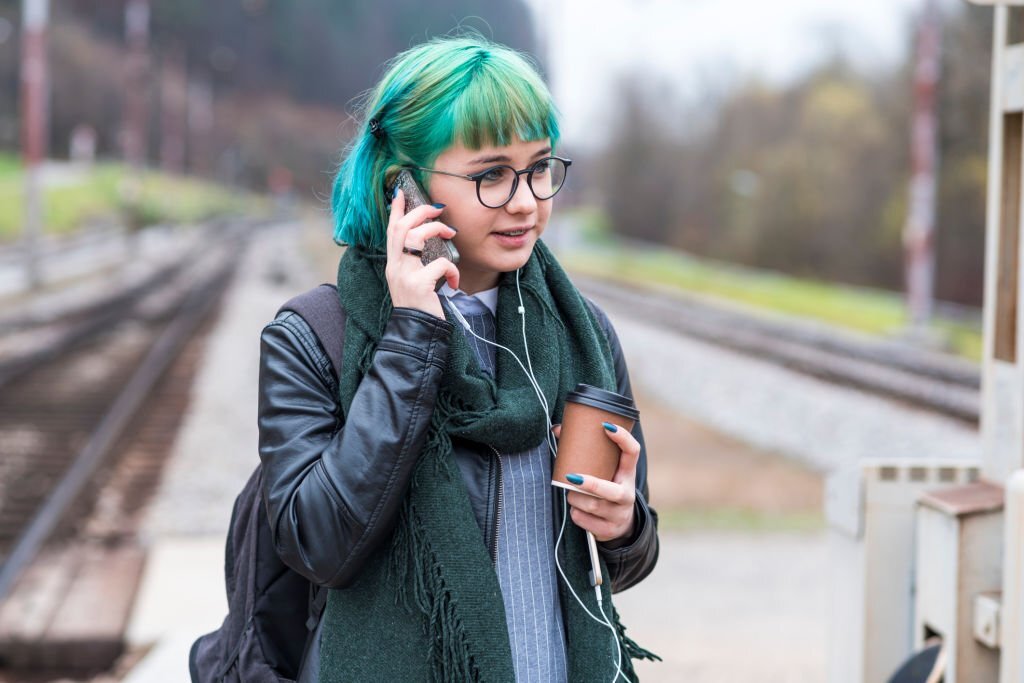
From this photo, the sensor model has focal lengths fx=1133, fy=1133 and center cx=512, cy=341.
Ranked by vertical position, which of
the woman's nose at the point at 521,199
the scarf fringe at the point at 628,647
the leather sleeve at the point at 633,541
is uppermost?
the woman's nose at the point at 521,199

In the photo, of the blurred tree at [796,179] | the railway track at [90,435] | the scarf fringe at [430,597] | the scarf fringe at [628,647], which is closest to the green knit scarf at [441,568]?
the scarf fringe at [430,597]

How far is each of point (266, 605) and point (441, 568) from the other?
322mm

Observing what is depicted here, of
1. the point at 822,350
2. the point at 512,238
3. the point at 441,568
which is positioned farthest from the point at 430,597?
the point at 822,350

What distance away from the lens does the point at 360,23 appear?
9992 millimetres

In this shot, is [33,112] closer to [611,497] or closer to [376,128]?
[376,128]

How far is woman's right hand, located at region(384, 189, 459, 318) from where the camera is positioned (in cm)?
156

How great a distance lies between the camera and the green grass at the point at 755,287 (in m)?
13.9

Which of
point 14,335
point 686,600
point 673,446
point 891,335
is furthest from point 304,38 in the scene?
point 891,335

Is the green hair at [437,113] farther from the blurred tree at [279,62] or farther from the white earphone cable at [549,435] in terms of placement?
the blurred tree at [279,62]

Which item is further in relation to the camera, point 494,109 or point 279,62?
point 279,62

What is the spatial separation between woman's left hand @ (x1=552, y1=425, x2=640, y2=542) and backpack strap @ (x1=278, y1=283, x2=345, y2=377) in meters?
0.34

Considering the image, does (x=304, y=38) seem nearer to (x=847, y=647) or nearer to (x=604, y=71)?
(x=604, y=71)

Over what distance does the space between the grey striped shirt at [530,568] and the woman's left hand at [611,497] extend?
0.06 m

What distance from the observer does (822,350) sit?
495 inches
